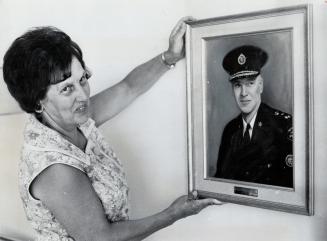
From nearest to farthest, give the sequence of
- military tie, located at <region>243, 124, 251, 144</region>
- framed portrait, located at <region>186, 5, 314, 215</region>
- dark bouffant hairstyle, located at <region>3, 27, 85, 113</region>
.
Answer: framed portrait, located at <region>186, 5, 314, 215</region> < military tie, located at <region>243, 124, 251, 144</region> < dark bouffant hairstyle, located at <region>3, 27, 85, 113</region>

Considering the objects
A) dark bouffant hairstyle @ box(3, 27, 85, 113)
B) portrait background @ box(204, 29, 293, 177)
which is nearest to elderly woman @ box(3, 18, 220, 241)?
dark bouffant hairstyle @ box(3, 27, 85, 113)

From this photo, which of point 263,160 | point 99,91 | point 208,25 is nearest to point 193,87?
point 208,25

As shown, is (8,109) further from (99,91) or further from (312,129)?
(312,129)

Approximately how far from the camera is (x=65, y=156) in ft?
3.70

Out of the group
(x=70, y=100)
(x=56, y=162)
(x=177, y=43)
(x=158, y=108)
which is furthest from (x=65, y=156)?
(x=177, y=43)

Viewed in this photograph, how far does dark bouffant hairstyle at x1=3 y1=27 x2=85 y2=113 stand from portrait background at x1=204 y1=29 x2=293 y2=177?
1.28ft

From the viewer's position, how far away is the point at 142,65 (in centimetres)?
129

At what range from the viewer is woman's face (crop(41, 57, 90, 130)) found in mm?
1188

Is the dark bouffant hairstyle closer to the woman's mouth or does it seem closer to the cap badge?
the woman's mouth

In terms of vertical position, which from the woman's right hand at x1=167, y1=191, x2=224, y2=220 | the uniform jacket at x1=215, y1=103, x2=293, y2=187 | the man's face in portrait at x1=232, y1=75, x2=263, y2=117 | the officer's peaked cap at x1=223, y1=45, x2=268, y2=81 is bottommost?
the woman's right hand at x1=167, y1=191, x2=224, y2=220

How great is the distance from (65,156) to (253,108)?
0.50 meters

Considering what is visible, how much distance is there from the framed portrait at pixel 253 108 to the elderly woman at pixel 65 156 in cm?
9

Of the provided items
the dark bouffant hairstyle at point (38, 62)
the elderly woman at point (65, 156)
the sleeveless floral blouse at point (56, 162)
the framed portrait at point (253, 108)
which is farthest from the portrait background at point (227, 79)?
the dark bouffant hairstyle at point (38, 62)

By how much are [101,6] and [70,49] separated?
8.6 inches
